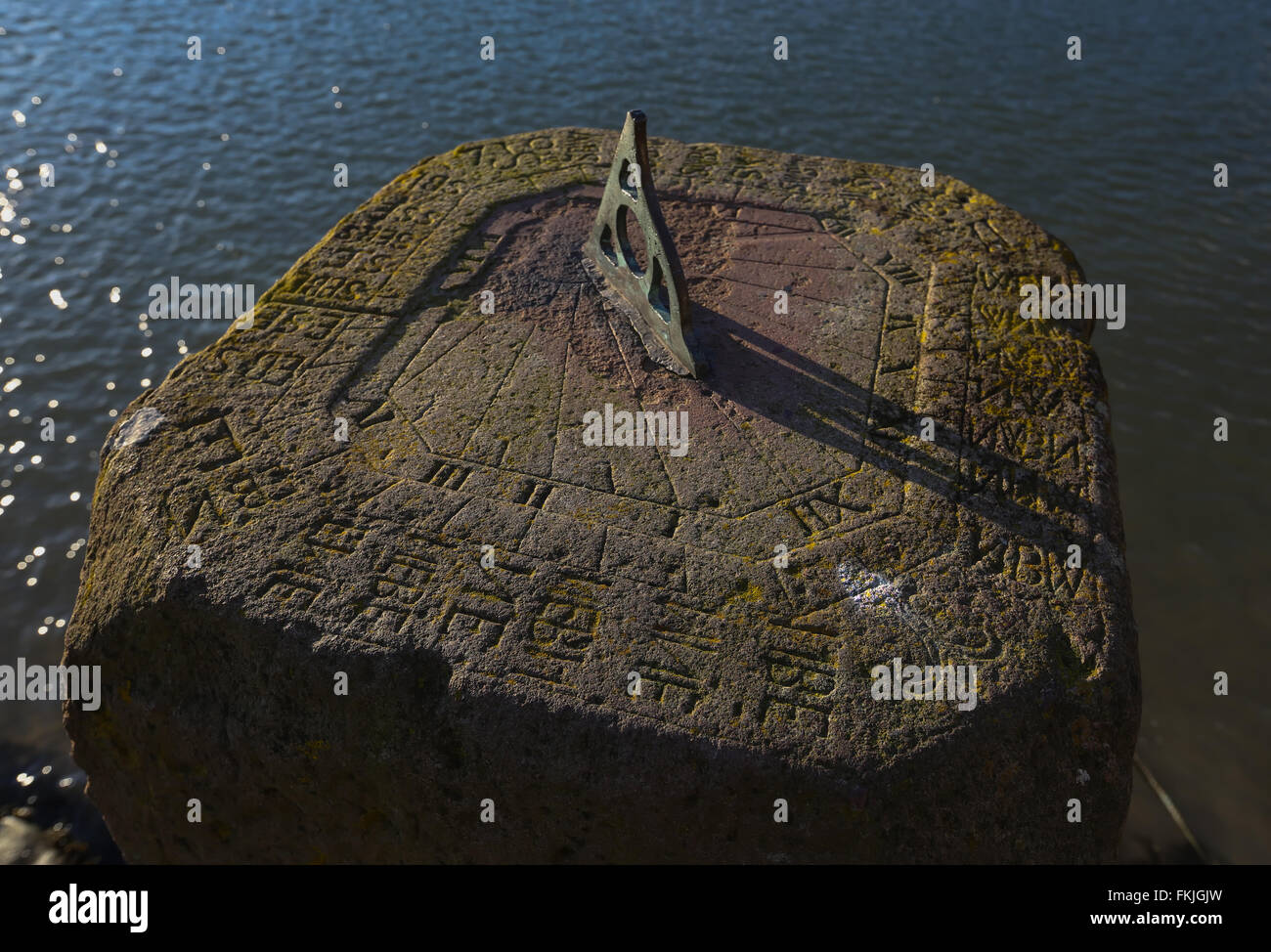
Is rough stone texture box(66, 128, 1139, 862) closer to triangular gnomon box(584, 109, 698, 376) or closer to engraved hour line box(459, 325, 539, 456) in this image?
engraved hour line box(459, 325, 539, 456)

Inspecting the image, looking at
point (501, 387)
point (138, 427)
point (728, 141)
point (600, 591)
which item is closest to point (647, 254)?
point (501, 387)

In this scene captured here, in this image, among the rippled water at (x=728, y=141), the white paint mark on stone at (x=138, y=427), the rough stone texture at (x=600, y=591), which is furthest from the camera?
the rippled water at (x=728, y=141)

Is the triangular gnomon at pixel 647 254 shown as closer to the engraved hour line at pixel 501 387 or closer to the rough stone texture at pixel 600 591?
the rough stone texture at pixel 600 591

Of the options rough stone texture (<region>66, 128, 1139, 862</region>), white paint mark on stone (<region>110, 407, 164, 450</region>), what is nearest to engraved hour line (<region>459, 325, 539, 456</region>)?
rough stone texture (<region>66, 128, 1139, 862</region>)

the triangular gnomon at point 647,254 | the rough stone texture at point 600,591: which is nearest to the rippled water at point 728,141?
the rough stone texture at point 600,591
